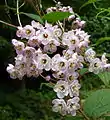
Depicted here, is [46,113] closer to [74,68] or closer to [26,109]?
[26,109]

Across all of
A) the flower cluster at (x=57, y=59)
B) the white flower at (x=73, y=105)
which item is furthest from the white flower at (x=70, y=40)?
the white flower at (x=73, y=105)

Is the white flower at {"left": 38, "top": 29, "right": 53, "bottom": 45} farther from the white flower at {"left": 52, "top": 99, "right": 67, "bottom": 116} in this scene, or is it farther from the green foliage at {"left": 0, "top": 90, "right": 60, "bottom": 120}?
the green foliage at {"left": 0, "top": 90, "right": 60, "bottom": 120}

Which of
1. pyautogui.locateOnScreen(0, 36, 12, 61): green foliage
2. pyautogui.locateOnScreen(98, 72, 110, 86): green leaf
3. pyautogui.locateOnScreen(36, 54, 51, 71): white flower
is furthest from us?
pyautogui.locateOnScreen(0, 36, 12, 61): green foliage

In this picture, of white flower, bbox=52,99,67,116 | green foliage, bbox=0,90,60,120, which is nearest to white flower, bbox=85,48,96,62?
white flower, bbox=52,99,67,116

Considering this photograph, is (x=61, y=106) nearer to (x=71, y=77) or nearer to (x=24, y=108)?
(x=71, y=77)

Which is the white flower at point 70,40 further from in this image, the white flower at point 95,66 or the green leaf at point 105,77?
the green leaf at point 105,77

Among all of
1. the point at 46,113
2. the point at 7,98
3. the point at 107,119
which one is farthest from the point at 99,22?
the point at 107,119

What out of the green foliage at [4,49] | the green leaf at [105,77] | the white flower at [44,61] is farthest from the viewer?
the green foliage at [4,49]

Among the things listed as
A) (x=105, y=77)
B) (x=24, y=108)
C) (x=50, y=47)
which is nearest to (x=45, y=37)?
(x=50, y=47)
